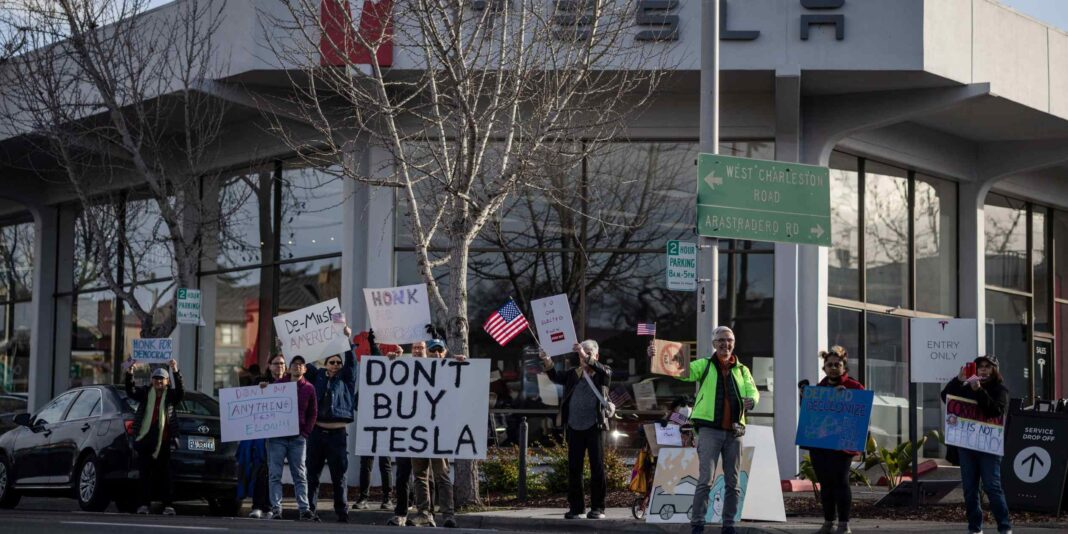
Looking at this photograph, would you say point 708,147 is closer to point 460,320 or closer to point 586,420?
point 586,420

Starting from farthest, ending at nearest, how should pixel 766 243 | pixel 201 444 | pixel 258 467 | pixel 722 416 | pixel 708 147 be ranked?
pixel 766 243 < pixel 201 444 < pixel 258 467 < pixel 708 147 < pixel 722 416

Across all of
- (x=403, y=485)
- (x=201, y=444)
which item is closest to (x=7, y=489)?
(x=201, y=444)

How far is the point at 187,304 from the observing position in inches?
777

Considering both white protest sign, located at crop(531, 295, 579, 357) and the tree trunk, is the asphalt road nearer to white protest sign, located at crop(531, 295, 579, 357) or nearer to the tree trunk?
the tree trunk

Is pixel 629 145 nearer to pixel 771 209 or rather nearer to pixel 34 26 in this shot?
pixel 771 209

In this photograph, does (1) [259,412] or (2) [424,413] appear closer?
(2) [424,413]

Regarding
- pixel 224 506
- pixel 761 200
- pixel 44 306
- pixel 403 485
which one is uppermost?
pixel 761 200

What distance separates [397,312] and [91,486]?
4.01m

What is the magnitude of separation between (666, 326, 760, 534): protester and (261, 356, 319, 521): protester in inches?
172

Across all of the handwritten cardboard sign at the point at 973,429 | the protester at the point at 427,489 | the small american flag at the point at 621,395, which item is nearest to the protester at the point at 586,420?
the protester at the point at 427,489

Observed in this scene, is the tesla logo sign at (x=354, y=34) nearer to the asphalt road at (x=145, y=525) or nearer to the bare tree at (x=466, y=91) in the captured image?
the bare tree at (x=466, y=91)

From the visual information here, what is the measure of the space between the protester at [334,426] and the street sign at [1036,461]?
6.94m

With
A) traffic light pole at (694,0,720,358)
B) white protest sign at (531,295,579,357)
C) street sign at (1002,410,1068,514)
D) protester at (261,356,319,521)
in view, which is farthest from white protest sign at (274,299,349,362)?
street sign at (1002,410,1068,514)

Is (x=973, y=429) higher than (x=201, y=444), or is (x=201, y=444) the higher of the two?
(x=973, y=429)
